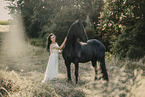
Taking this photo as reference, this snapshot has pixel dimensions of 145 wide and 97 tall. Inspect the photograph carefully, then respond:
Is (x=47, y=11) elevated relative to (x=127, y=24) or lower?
elevated

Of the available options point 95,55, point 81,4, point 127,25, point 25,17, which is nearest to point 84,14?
point 81,4

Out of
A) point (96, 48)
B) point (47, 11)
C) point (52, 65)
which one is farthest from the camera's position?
point (47, 11)

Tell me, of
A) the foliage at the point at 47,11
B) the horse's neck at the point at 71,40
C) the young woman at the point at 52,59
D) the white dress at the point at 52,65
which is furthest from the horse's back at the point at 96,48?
the foliage at the point at 47,11

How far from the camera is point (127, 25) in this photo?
34.1ft

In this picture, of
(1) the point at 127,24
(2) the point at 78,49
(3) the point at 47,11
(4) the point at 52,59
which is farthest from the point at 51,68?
(3) the point at 47,11

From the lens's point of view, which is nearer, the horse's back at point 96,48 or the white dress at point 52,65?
the horse's back at point 96,48

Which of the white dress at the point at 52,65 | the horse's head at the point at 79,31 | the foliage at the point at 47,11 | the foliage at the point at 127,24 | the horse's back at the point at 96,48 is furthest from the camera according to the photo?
the foliage at the point at 47,11

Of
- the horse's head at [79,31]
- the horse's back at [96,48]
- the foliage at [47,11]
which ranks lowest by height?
the horse's back at [96,48]

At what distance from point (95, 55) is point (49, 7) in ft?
67.8

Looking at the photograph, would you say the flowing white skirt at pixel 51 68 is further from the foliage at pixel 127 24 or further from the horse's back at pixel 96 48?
the foliage at pixel 127 24

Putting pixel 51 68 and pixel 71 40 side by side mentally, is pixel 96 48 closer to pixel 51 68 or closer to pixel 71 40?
pixel 71 40

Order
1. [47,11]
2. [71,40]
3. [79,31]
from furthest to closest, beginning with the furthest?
[47,11]
[71,40]
[79,31]

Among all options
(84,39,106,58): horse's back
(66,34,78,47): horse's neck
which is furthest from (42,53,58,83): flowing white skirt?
(84,39,106,58): horse's back

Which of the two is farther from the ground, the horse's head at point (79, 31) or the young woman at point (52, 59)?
the horse's head at point (79, 31)
